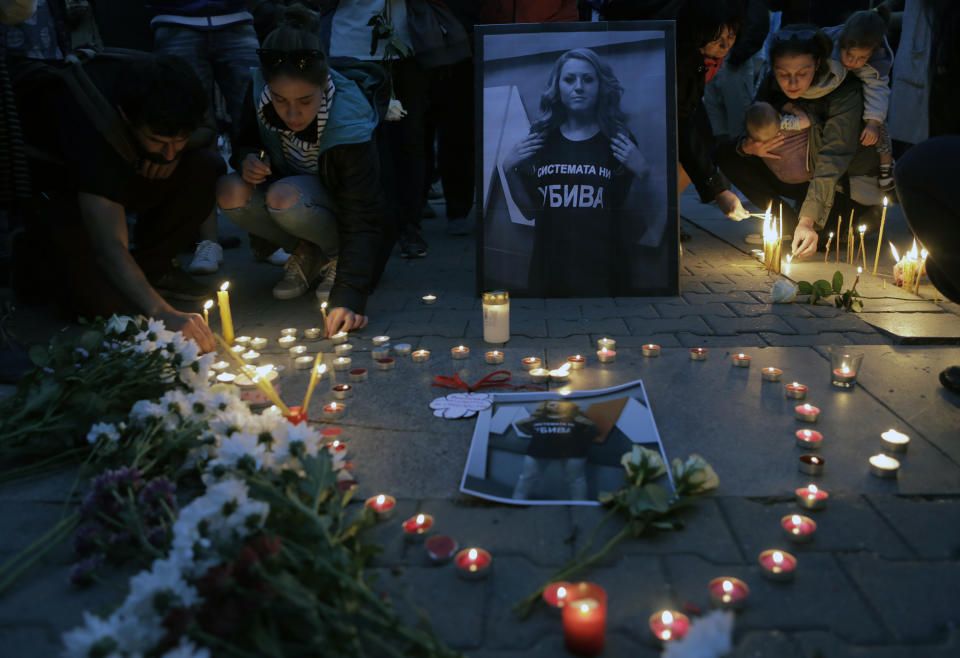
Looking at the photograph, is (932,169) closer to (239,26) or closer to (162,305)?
(162,305)

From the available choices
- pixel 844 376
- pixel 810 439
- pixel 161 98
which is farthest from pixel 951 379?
pixel 161 98

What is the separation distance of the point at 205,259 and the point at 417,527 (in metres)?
2.94

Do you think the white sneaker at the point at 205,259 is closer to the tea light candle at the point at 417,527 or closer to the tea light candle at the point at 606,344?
the tea light candle at the point at 606,344

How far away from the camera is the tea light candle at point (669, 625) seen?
1215 millimetres

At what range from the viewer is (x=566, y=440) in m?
1.88

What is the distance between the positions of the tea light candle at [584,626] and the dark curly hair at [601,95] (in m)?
2.71

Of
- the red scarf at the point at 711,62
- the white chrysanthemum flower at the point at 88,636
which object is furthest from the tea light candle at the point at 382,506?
the red scarf at the point at 711,62

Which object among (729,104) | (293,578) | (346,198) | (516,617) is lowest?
(516,617)

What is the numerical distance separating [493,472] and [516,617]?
51 cm

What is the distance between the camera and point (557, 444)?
1.86 meters

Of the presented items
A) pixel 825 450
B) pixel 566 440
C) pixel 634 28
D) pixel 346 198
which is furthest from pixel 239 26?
pixel 825 450

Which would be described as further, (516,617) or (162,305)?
(162,305)

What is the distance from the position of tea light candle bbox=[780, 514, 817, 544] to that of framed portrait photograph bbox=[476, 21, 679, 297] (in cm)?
209

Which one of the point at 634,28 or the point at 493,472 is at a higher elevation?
the point at 634,28
